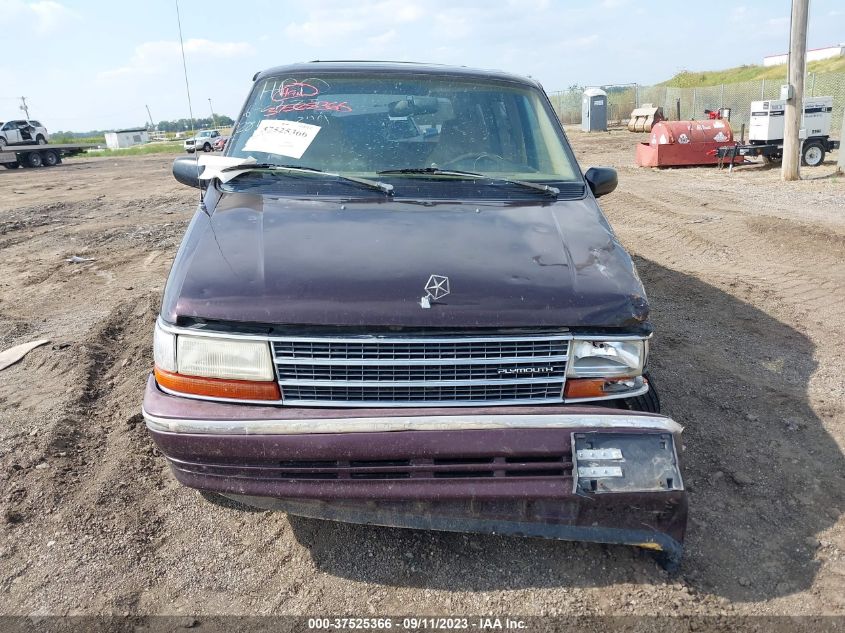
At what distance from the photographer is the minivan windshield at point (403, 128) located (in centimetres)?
347

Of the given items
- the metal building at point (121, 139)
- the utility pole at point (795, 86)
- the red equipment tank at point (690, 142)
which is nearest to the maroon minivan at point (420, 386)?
the utility pole at point (795, 86)

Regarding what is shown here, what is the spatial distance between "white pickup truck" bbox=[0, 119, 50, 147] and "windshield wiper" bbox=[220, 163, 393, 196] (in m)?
34.8

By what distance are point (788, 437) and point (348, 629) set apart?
2.65m

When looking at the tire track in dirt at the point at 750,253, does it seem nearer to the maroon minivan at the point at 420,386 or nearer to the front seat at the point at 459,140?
the front seat at the point at 459,140

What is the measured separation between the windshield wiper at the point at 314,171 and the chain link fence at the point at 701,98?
1714 cm

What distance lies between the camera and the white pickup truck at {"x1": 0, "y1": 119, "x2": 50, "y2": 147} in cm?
3300

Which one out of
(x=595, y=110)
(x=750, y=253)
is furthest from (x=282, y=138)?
(x=595, y=110)

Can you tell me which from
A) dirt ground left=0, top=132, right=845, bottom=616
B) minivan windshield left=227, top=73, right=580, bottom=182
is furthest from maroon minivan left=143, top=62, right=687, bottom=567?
minivan windshield left=227, top=73, right=580, bottom=182

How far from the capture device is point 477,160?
3555mm

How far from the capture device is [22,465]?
3.37 metres

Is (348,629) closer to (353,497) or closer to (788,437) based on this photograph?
(353,497)

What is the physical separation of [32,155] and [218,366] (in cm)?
3374

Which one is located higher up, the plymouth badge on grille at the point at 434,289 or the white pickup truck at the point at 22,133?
the white pickup truck at the point at 22,133

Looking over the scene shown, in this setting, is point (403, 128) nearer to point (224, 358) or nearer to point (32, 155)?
point (224, 358)
